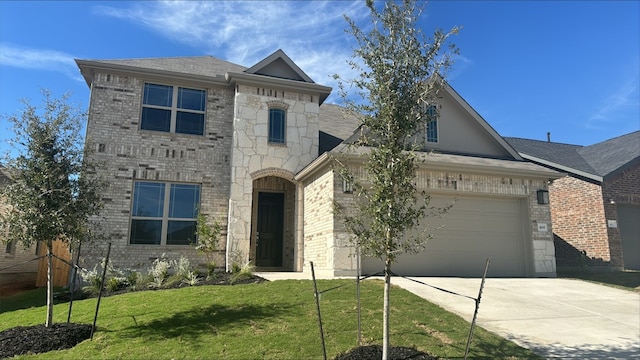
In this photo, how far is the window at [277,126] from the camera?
14.4 meters

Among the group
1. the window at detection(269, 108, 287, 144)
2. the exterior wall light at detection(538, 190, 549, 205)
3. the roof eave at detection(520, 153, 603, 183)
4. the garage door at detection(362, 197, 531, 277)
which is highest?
the window at detection(269, 108, 287, 144)

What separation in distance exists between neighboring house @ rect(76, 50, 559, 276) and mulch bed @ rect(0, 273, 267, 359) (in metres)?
5.06

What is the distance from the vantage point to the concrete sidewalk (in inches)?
249

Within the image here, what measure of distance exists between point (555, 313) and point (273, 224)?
923 centimetres

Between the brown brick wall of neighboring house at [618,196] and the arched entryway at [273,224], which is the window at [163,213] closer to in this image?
the arched entryway at [273,224]

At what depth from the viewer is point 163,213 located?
43.0ft

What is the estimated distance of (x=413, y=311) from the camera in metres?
7.45

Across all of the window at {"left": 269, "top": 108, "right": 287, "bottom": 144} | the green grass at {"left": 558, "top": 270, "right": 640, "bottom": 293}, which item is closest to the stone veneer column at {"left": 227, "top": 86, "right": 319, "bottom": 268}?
the window at {"left": 269, "top": 108, "right": 287, "bottom": 144}

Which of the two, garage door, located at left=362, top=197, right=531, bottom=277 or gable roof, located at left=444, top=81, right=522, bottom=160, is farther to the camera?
gable roof, located at left=444, top=81, right=522, bottom=160

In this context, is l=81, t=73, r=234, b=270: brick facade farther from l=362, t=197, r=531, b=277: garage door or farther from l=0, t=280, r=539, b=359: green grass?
l=362, t=197, r=531, b=277: garage door

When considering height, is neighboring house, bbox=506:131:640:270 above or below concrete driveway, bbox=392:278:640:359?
above

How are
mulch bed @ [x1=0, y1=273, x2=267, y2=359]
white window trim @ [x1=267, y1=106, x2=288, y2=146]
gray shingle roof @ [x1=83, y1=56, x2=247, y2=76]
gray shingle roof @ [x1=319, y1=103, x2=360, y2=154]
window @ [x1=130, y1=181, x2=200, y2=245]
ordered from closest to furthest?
mulch bed @ [x1=0, y1=273, x2=267, y2=359], window @ [x1=130, y1=181, x2=200, y2=245], gray shingle roof @ [x1=83, y1=56, x2=247, y2=76], white window trim @ [x1=267, y1=106, x2=288, y2=146], gray shingle roof @ [x1=319, y1=103, x2=360, y2=154]

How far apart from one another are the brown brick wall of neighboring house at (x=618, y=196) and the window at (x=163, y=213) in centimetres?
1497

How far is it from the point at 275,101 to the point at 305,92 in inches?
45.0
